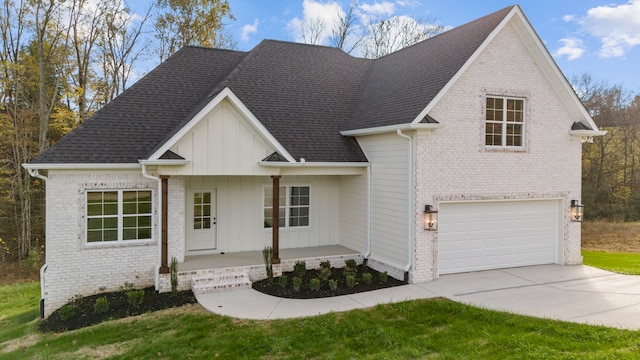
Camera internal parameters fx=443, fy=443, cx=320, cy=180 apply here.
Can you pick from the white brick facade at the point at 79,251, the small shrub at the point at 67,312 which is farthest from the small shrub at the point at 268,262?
the small shrub at the point at 67,312

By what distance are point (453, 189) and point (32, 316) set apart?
1157cm

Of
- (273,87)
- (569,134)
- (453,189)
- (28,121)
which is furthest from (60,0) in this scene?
(569,134)

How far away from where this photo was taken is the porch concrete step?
35.8 ft

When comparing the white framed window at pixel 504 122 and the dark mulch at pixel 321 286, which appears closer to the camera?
the dark mulch at pixel 321 286

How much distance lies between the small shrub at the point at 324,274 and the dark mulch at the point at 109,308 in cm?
331

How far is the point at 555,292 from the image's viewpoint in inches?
416

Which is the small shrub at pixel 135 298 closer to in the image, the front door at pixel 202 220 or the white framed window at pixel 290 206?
the front door at pixel 202 220

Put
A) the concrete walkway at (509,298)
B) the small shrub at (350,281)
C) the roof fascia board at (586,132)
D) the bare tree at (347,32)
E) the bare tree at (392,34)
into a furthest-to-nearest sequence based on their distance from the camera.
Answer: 1. the bare tree at (347,32)
2. the bare tree at (392,34)
3. the roof fascia board at (586,132)
4. the small shrub at (350,281)
5. the concrete walkway at (509,298)

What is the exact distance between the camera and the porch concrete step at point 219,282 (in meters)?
10.9

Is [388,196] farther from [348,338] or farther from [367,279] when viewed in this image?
[348,338]

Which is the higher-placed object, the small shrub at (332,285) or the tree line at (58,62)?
the tree line at (58,62)

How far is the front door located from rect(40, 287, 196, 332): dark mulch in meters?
2.39

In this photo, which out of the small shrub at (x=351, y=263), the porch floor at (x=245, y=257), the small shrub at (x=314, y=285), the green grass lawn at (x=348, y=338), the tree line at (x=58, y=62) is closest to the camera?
the green grass lawn at (x=348, y=338)

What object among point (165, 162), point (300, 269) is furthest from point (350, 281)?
point (165, 162)
